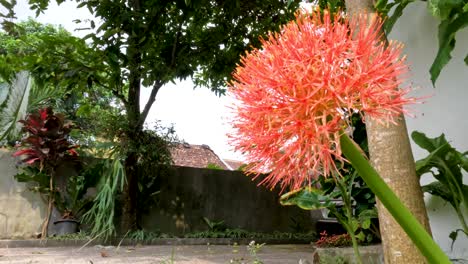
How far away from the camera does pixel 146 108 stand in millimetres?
6734

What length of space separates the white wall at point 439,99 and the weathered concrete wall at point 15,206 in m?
5.40

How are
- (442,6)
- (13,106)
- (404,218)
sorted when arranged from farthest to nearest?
(13,106), (442,6), (404,218)

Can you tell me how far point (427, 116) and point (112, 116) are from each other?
475 centimetres

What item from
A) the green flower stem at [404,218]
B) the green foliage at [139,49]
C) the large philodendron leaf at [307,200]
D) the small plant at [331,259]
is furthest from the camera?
the green foliage at [139,49]

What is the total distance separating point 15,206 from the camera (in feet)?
19.9

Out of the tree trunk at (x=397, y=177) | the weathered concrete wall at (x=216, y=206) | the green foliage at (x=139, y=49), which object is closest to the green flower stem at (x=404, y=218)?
A: the tree trunk at (x=397, y=177)

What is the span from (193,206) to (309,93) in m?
7.54

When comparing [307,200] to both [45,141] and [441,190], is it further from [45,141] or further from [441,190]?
[45,141]

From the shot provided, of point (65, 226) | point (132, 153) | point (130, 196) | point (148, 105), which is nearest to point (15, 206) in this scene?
point (65, 226)

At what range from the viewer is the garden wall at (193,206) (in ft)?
20.0

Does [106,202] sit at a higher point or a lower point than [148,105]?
lower

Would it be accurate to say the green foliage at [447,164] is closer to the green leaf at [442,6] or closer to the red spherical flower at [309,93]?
the green leaf at [442,6]

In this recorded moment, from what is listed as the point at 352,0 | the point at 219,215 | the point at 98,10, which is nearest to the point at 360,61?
the point at 352,0

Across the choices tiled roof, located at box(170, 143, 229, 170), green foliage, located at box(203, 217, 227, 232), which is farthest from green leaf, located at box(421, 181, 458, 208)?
tiled roof, located at box(170, 143, 229, 170)
